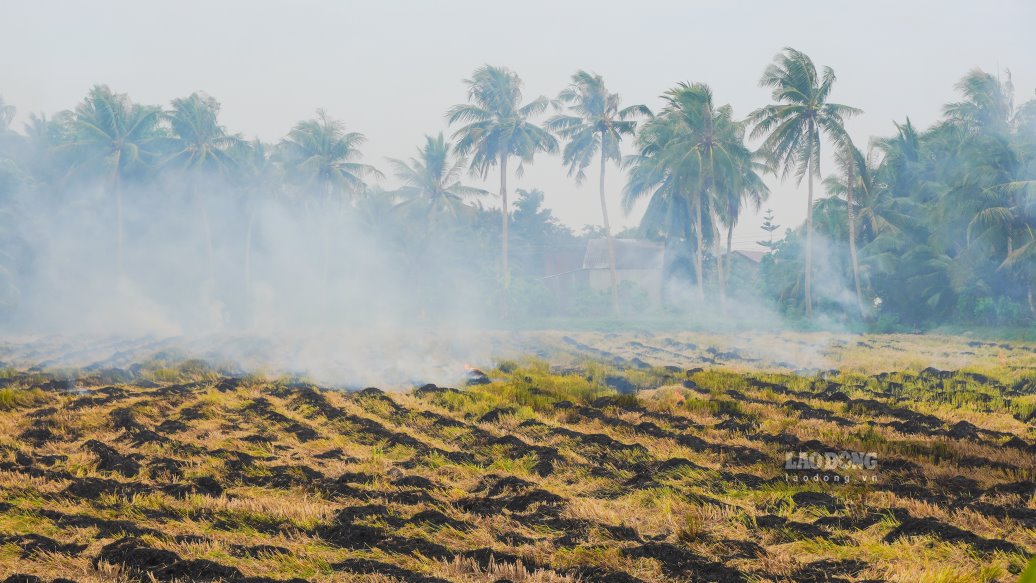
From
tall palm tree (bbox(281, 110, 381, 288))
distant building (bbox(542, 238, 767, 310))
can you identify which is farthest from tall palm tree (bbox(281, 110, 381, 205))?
distant building (bbox(542, 238, 767, 310))

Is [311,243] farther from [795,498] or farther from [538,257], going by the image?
[795,498]

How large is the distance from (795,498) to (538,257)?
45296mm

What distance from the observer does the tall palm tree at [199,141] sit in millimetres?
38031

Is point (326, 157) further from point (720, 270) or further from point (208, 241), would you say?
point (720, 270)

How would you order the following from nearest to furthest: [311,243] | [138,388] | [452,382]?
[138,388]
[452,382]
[311,243]

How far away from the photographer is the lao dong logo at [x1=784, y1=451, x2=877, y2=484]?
7461 mm

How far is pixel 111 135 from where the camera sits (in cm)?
3641

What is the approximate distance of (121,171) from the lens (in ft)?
124

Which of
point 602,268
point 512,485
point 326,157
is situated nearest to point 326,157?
point 326,157

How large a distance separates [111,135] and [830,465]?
35.8 metres

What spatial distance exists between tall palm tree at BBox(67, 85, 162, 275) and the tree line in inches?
3.7

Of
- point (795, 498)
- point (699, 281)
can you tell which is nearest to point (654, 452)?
point (795, 498)

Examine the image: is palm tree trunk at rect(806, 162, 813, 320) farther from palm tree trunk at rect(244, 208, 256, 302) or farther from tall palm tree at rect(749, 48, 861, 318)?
palm tree trunk at rect(244, 208, 256, 302)

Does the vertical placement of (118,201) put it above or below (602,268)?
above
